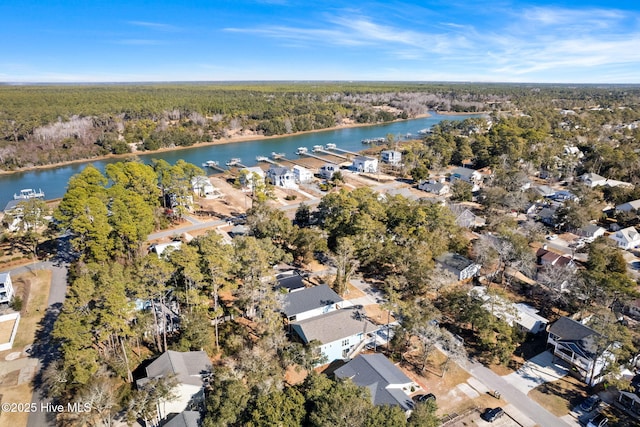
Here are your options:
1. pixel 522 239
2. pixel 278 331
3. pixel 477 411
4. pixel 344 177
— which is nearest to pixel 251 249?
pixel 278 331

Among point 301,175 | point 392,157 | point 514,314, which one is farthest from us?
point 392,157

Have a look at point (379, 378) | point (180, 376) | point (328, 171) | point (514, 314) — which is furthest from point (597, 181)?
point (180, 376)

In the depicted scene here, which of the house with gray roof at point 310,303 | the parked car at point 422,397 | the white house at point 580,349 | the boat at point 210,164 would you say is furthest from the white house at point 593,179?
the boat at point 210,164

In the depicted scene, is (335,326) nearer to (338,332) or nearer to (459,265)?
(338,332)

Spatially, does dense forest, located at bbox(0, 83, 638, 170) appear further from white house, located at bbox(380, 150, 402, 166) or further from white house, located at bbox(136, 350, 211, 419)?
white house, located at bbox(136, 350, 211, 419)

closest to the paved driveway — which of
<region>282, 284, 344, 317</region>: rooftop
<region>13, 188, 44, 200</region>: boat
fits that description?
<region>282, 284, 344, 317</region>: rooftop

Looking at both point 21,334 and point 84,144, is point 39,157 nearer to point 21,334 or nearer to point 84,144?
point 84,144

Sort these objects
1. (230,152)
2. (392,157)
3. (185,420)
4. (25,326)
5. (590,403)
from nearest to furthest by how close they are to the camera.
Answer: (185,420) → (590,403) → (25,326) → (392,157) → (230,152)
